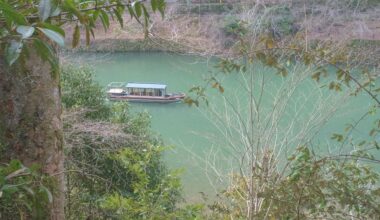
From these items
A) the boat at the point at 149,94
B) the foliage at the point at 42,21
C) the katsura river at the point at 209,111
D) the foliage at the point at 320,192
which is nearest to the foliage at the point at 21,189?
the foliage at the point at 42,21

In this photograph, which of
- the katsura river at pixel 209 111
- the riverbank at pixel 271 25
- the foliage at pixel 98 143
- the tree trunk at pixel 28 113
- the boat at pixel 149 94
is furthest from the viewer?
the boat at pixel 149 94

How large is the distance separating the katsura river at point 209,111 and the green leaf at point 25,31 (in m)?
3.05

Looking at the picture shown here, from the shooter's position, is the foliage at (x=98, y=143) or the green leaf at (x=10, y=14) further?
the foliage at (x=98, y=143)

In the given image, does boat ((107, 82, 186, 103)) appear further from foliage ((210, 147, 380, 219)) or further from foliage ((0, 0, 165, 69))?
foliage ((0, 0, 165, 69))

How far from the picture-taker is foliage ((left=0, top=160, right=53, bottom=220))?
61cm

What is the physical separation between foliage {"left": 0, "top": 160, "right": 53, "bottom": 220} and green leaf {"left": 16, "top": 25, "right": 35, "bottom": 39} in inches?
8.8

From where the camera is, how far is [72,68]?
4.75 metres

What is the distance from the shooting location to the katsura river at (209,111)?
4.65 meters

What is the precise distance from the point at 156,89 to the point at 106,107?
12.4 feet

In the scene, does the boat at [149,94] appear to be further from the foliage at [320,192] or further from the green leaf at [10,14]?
the green leaf at [10,14]

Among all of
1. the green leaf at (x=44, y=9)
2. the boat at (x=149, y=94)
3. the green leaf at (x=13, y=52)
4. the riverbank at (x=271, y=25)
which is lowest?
the green leaf at (x=13, y=52)

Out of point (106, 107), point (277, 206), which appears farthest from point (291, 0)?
point (277, 206)

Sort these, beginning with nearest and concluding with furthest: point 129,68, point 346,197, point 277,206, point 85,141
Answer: point 346,197
point 277,206
point 85,141
point 129,68

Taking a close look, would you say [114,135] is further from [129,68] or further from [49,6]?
[129,68]
